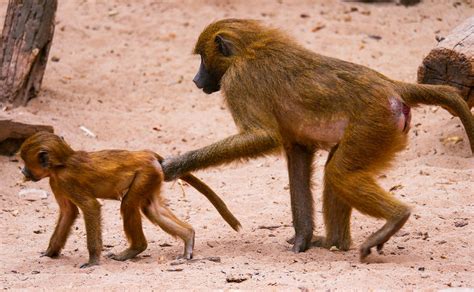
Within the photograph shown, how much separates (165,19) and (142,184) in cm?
728

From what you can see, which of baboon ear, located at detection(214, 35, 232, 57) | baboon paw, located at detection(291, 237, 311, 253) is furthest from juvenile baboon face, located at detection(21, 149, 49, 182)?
baboon paw, located at detection(291, 237, 311, 253)

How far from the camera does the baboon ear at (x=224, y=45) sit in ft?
21.0

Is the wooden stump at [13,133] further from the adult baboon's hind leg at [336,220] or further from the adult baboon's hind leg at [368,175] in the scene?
the adult baboon's hind leg at [368,175]

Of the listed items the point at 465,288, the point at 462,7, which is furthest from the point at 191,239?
the point at 462,7

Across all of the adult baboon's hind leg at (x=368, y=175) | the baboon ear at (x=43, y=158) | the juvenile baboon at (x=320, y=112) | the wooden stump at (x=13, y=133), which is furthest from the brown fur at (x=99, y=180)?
the wooden stump at (x=13, y=133)

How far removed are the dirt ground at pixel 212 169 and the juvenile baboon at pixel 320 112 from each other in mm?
471

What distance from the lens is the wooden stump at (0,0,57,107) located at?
9.52 meters

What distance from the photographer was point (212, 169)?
9094mm

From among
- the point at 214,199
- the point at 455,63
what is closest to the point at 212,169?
the point at 214,199

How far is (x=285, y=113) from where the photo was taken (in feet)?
20.4

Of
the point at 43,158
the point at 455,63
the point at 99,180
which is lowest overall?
the point at 99,180

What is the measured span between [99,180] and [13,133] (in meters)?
2.51

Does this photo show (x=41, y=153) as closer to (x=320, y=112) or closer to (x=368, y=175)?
(x=320, y=112)

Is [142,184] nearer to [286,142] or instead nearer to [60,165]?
[60,165]
